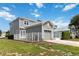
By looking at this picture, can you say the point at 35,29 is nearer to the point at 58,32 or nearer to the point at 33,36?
the point at 33,36

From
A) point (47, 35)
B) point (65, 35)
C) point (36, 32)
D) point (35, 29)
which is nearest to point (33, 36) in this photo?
point (36, 32)

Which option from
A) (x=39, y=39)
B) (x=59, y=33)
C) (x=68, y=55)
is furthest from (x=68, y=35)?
(x=68, y=55)

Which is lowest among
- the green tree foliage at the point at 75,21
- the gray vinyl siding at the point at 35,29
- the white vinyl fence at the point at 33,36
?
the white vinyl fence at the point at 33,36

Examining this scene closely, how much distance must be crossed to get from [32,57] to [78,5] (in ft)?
18.7

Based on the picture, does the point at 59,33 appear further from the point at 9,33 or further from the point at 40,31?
the point at 9,33

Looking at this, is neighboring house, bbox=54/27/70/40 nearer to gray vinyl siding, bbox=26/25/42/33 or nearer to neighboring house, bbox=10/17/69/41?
neighboring house, bbox=10/17/69/41

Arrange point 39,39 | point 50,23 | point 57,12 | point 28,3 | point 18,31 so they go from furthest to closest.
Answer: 1. point 18,31
2. point 50,23
3. point 39,39
4. point 57,12
5. point 28,3

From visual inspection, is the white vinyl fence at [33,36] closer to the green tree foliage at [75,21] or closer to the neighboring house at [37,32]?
the neighboring house at [37,32]

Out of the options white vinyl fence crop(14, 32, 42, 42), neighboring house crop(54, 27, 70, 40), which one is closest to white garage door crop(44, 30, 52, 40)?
white vinyl fence crop(14, 32, 42, 42)

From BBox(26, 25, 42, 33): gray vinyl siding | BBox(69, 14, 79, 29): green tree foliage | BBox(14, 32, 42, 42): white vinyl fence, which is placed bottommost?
BBox(14, 32, 42, 42): white vinyl fence

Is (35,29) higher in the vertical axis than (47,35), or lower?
higher

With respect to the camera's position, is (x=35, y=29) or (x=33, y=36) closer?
(x=33, y=36)

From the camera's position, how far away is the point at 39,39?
14.1m

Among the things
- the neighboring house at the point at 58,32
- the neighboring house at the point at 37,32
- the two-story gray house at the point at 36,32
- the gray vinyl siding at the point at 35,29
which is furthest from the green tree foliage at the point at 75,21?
the gray vinyl siding at the point at 35,29
